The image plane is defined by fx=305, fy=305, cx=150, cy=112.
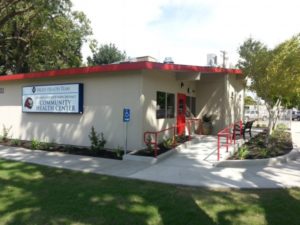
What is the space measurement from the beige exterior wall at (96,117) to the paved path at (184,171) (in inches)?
62.5

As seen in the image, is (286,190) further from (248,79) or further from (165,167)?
(248,79)

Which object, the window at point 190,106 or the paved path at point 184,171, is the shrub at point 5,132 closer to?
the paved path at point 184,171

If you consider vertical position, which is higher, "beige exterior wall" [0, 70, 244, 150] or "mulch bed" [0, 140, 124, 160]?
"beige exterior wall" [0, 70, 244, 150]

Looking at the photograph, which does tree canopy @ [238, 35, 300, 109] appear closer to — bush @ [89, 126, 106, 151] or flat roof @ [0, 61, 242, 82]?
flat roof @ [0, 61, 242, 82]

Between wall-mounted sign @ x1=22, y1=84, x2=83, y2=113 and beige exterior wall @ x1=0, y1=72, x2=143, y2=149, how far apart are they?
9.3 inches

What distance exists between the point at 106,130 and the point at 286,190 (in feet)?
22.0

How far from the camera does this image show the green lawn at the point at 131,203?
16.0ft

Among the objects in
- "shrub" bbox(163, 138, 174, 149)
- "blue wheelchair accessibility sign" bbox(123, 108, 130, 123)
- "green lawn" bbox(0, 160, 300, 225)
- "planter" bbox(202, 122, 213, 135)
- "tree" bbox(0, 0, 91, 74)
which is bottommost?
"green lawn" bbox(0, 160, 300, 225)

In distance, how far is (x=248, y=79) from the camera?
40.2 ft

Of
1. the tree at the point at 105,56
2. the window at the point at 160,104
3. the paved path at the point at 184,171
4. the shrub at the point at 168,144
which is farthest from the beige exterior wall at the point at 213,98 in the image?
the tree at the point at 105,56

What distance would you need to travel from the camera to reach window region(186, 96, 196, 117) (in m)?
14.9

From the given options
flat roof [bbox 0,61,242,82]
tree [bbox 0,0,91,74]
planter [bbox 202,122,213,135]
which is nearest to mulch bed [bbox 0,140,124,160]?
flat roof [bbox 0,61,242,82]

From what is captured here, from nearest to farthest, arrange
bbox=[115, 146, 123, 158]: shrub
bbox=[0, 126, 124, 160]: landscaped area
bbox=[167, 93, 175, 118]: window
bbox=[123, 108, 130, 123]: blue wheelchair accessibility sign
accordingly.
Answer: bbox=[123, 108, 130, 123]: blue wheelchair accessibility sign < bbox=[115, 146, 123, 158]: shrub < bbox=[0, 126, 124, 160]: landscaped area < bbox=[167, 93, 175, 118]: window

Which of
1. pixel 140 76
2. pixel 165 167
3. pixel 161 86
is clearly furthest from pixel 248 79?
pixel 165 167
